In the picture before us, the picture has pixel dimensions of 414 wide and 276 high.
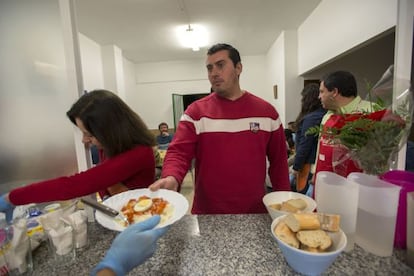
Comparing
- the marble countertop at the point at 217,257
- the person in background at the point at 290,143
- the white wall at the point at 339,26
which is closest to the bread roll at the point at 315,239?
the marble countertop at the point at 217,257

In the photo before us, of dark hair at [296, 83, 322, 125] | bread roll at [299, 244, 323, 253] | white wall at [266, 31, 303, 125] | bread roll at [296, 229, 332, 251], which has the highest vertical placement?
white wall at [266, 31, 303, 125]

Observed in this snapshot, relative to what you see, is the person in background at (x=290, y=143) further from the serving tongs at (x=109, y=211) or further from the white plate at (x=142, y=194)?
the serving tongs at (x=109, y=211)

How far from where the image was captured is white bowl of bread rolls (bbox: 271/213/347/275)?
21.7 inches

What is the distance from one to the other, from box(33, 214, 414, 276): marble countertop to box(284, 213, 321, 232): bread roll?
0.43 ft

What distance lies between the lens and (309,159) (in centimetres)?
191

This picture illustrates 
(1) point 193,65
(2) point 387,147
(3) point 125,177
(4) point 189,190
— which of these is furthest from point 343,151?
(1) point 193,65

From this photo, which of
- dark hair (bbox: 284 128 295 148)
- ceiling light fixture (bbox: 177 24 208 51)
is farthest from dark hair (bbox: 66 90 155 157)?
ceiling light fixture (bbox: 177 24 208 51)

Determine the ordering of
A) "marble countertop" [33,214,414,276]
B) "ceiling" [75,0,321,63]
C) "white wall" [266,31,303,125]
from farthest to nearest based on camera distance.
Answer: "white wall" [266,31,303,125], "ceiling" [75,0,321,63], "marble countertop" [33,214,414,276]

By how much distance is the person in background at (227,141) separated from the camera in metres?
1.23

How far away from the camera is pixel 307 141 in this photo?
73.5 inches

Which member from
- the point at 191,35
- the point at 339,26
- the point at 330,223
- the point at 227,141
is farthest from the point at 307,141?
the point at 191,35

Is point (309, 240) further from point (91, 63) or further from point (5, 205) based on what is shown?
point (91, 63)

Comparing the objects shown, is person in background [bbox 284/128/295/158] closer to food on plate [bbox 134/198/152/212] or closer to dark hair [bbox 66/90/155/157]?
dark hair [bbox 66/90/155/157]

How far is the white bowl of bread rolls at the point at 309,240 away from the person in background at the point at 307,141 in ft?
4.25
